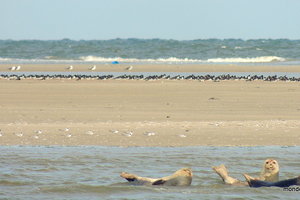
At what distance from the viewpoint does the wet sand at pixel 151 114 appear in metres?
12.1

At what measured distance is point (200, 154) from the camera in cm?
1087

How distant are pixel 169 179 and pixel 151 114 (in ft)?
19.6

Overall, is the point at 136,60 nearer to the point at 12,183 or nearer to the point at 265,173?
the point at 12,183

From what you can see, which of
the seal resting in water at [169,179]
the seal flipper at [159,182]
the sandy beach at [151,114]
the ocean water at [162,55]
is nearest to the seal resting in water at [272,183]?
the seal resting in water at [169,179]

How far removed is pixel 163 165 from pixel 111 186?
130cm

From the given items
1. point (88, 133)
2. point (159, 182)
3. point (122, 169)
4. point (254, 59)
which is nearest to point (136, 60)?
point (254, 59)

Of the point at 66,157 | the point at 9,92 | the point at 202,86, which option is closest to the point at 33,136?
the point at 66,157

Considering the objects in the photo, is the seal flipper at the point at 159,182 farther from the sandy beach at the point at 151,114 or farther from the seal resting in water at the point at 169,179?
the sandy beach at the point at 151,114

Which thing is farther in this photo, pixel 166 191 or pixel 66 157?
pixel 66 157

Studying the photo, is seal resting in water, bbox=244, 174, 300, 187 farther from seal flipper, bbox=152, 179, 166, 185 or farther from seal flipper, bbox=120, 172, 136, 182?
seal flipper, bbox=120, 172, 136, 182

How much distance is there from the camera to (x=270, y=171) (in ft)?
28.9

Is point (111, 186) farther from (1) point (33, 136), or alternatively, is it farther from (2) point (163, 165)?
(1) point (33, 136)

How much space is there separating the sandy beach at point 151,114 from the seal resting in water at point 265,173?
2617 mm

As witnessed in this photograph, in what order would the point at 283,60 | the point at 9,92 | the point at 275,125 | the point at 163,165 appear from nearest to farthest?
the point at 163,165, the point at 275,125, the point at 9,92, the point at 283,60
